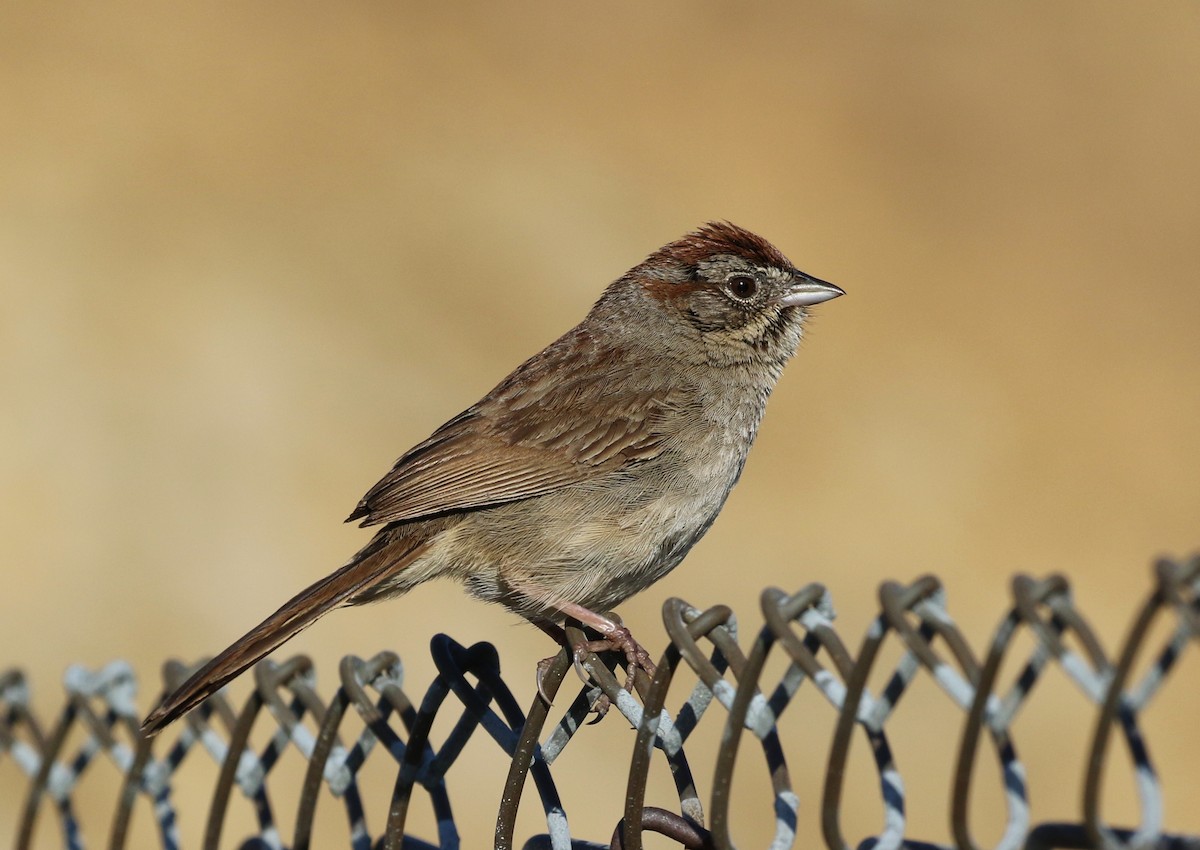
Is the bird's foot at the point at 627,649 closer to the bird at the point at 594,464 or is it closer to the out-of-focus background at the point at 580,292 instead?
the bird at the point at 594,464

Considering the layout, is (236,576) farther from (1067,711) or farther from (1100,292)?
(1100,292)

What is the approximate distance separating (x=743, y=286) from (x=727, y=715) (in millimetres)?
2941

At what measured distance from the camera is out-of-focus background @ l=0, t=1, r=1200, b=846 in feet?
26.0

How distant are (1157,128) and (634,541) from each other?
28.6 feet

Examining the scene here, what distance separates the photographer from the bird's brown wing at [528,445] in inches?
176

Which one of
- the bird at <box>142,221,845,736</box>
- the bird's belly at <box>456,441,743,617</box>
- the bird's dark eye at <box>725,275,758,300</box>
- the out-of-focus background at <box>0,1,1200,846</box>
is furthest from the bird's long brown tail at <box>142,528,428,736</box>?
the out-of-focus background at <box>0,1,1200,846</box>

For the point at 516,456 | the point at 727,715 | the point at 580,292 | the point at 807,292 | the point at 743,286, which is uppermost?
the point at 580,292

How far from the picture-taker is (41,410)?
27.1 feet

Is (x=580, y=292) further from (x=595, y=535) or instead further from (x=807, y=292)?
(x=595, y=535)

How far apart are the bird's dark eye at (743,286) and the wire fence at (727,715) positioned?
2.50 metres

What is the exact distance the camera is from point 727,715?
2.33 m

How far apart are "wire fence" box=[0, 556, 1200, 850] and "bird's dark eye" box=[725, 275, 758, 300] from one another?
2.50 meters

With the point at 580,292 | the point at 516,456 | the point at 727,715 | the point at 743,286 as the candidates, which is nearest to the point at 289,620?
the point at 516,456

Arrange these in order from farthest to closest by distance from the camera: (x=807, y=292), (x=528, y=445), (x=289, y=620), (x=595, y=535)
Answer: (x=807, y=292), (x=528, y=445), (x=595, y=535), (x=289, y=620)
